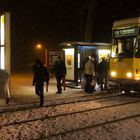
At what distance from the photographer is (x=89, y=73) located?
783 inches

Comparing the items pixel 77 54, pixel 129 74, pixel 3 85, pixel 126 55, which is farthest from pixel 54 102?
pixel 77 54

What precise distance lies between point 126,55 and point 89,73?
241 centimetres

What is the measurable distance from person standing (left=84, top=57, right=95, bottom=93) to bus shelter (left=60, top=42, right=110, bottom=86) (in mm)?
2381

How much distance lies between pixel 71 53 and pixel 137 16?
19.3ft

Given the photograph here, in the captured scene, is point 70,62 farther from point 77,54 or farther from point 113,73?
point 113,73

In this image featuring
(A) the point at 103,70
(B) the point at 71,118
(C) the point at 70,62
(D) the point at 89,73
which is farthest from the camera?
(C) the point at 70,62

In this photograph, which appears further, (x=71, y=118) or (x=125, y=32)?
(x=125, y=32)

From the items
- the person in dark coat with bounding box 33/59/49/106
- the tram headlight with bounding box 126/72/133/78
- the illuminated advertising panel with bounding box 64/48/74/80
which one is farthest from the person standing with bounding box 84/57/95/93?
the person in dark coat with bounding box 33/59/49/106

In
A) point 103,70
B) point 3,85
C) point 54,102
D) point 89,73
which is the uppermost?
point 103,70

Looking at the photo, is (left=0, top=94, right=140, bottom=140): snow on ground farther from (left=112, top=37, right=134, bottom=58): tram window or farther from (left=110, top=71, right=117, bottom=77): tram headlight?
(left=110, top=71, right=117, bottom=77): tram headlight

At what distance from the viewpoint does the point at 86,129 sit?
11000 mm

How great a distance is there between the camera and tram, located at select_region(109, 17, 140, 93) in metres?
17.9

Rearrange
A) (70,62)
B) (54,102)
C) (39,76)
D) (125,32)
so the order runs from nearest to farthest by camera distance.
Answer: (39,76) → (54,102) → (125,32) → (70,62)

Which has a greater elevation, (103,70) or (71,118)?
(103,70)
